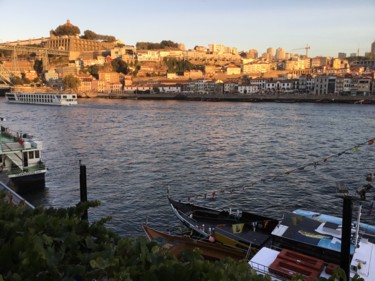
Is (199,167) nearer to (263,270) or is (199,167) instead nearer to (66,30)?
(263,270)

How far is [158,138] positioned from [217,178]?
10729 mm

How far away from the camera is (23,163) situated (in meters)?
13.1

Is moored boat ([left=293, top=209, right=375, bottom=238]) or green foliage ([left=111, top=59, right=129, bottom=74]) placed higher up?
green foliage ([left=111, top=59, right=129, bottom=74])

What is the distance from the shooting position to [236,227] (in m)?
8.66

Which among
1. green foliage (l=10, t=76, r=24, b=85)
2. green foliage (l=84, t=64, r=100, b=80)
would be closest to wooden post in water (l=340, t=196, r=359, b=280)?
green foliage (l=10, t=76, r=24, b=85)

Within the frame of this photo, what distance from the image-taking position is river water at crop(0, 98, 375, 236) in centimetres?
1214

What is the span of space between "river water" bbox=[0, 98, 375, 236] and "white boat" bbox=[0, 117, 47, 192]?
1.54ft

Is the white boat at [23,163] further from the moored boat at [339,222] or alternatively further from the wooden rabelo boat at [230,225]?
the moored boat at [339,222]

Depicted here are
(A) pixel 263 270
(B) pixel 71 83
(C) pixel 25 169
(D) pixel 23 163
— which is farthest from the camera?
(B) pixel 71 83

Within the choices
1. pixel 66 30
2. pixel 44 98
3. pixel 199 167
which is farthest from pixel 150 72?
pixel 199 167

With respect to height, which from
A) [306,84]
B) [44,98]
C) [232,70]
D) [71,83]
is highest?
[232,70]

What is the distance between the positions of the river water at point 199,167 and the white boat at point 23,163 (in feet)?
1.54

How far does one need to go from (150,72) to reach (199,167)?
89.3m

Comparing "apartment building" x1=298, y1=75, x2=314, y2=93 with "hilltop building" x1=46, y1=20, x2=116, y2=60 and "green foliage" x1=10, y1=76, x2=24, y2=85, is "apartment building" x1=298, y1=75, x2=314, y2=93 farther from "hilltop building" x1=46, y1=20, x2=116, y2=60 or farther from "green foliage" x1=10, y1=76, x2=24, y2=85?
"hilltop building" x1=46, y1=20, x2=116, y2=60
